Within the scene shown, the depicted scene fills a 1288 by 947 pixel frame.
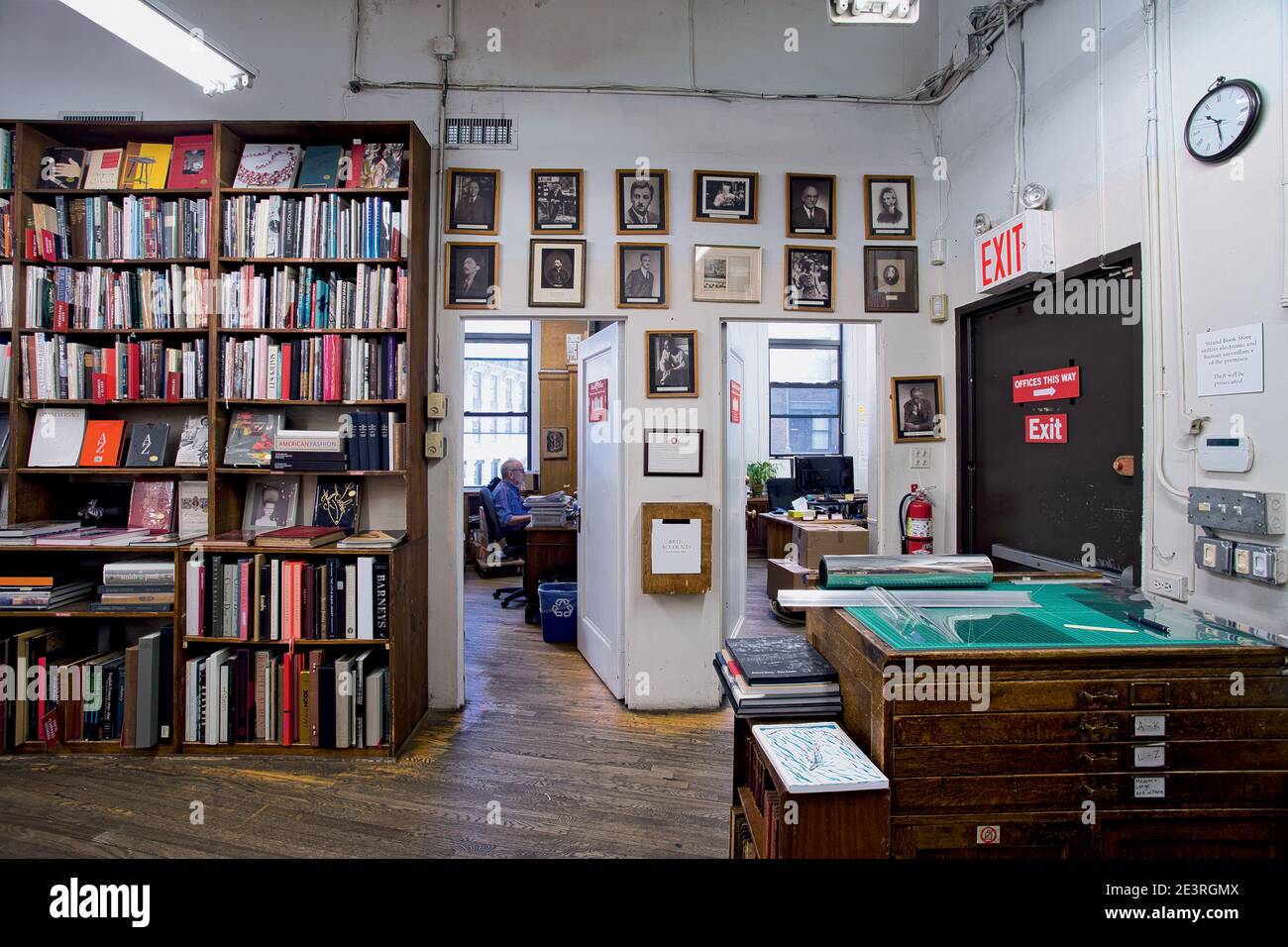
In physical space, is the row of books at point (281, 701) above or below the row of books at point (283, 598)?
below

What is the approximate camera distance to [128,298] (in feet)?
9.95

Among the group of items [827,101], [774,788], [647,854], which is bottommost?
[647,854]

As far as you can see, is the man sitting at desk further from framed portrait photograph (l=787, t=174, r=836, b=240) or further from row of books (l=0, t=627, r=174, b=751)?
framed portrait photograph (l=787, t=174, r=836, b=240)

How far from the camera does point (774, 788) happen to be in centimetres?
123

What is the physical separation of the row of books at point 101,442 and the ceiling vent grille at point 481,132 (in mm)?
1952

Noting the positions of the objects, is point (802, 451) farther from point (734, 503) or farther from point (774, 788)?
point (774, 788)

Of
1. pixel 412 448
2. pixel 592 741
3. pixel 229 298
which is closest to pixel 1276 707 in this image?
pixel 592 741

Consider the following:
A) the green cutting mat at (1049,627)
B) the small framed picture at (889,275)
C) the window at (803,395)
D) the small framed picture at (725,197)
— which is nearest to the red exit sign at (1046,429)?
the small framed picture at (889,275)

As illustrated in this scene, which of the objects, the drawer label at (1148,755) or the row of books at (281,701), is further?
the row of books at (281,701)

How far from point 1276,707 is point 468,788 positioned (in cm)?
253

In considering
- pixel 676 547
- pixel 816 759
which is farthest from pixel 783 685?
pixel 676 547

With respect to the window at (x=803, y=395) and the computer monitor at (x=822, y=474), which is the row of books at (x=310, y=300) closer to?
the computer monitor at (x=822, y=474)

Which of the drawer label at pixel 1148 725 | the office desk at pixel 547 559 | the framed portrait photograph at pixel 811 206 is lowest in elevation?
the office desk at pixel 547 559

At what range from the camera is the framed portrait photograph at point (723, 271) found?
3.41 metres
